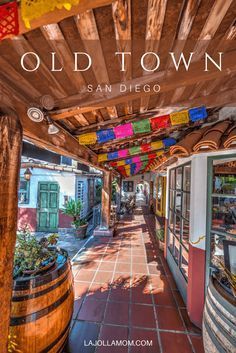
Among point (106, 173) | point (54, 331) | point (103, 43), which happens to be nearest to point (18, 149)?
point (103, 43)

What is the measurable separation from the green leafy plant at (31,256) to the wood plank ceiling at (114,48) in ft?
3.39

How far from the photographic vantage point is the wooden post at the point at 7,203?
110cm

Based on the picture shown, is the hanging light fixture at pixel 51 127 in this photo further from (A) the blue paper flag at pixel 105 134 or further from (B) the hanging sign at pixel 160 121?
(B) the hanging sign at pixel 160 121

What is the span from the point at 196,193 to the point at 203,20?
1854mm

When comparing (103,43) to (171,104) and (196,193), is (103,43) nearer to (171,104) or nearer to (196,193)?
(171,104)

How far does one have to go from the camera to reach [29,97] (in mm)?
1436

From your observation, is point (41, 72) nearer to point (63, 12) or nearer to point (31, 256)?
point (63, 12)

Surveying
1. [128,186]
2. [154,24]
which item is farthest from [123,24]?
[128,186]

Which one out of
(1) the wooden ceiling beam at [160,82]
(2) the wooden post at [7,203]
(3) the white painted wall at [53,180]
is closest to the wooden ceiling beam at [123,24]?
(1) the wooden ceiling beam at [160,82]

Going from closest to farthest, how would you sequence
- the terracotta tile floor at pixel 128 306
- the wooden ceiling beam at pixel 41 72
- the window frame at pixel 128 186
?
the wooden ceiling beam at pixel 41 72
the terracotta tile floor at pixel 128 306
the window frame at pixel 128 186

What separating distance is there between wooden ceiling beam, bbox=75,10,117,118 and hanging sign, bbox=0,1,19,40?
292 millimetres

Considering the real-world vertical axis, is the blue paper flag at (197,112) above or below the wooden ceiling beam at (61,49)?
above

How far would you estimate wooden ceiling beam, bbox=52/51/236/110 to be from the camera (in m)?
1.38

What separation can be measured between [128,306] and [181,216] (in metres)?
1.63
